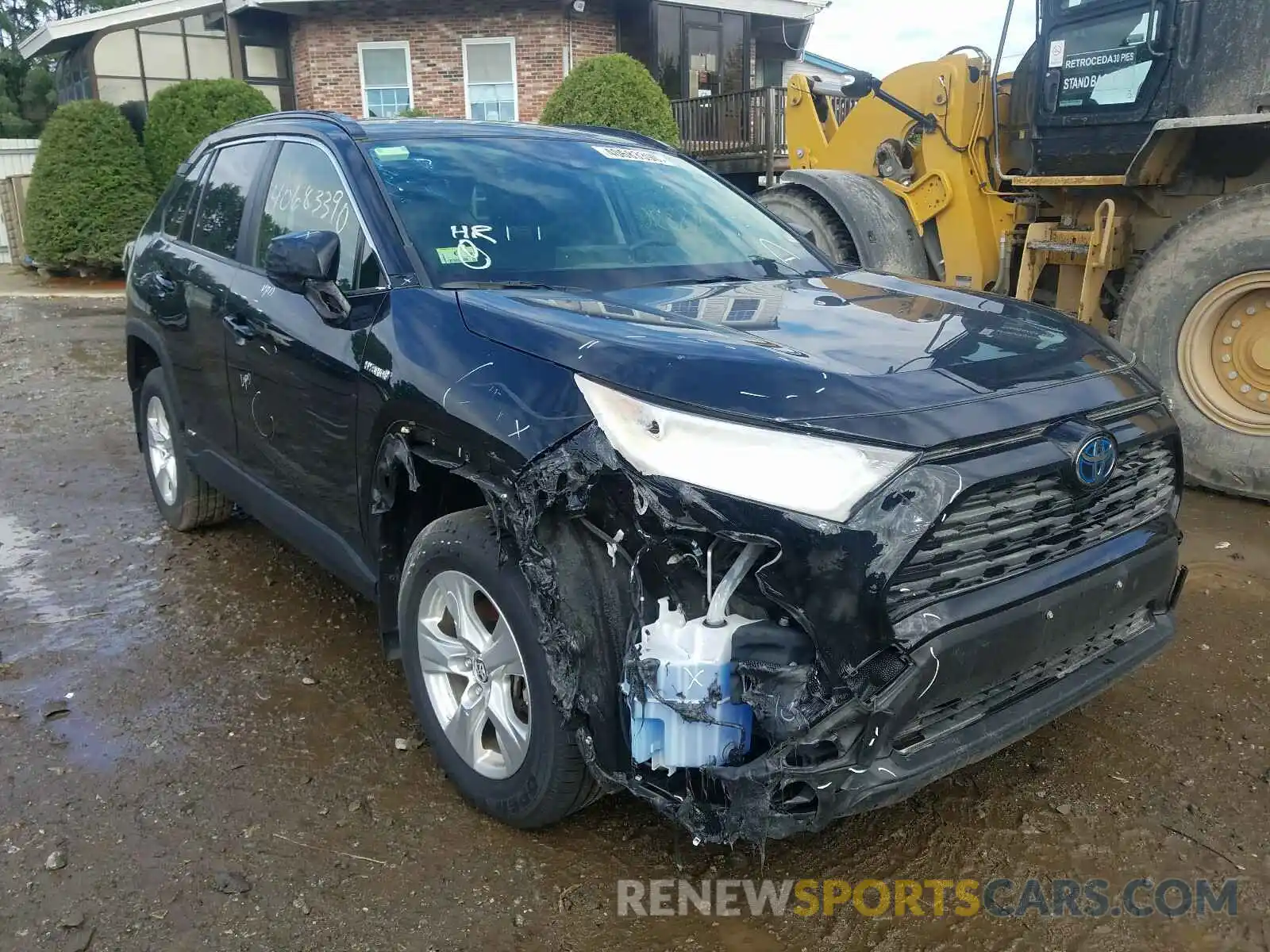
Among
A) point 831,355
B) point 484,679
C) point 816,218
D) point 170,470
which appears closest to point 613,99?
point 816,218

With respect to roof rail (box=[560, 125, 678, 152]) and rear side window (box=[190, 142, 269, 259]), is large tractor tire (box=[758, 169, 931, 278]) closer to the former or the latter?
roof rail (box=[560, 125, 678, 152])

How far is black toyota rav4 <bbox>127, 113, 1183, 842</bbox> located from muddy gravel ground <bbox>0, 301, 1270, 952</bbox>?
0.98 feet

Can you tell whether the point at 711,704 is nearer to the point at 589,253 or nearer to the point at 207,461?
the point at 589,253

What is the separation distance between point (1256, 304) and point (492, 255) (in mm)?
4069

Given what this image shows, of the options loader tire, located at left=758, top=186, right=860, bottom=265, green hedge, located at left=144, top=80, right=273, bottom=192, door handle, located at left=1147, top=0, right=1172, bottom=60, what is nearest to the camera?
door handle, located at left=1147, top=0, right=1172, bottom=60

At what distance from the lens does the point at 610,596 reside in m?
2.41

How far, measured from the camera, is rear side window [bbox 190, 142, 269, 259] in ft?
13.8

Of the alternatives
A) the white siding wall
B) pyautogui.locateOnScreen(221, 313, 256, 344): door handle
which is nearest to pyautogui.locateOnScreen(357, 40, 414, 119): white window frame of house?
the white siding wall

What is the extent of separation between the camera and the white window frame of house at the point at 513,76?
20047 mm

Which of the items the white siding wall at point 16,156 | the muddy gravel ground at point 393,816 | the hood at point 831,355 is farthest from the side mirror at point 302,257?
the white siding wall at point 16,156

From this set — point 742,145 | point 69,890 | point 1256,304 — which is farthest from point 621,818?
point 742,145

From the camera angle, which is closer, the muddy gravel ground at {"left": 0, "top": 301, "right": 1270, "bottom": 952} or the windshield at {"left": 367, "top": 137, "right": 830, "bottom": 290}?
the muddy gravel ground at {"left": 0, "top": 301, "right": 1270, "bottom": 952}

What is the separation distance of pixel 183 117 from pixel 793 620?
1786cm

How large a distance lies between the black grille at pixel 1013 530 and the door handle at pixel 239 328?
2623 millimetres
